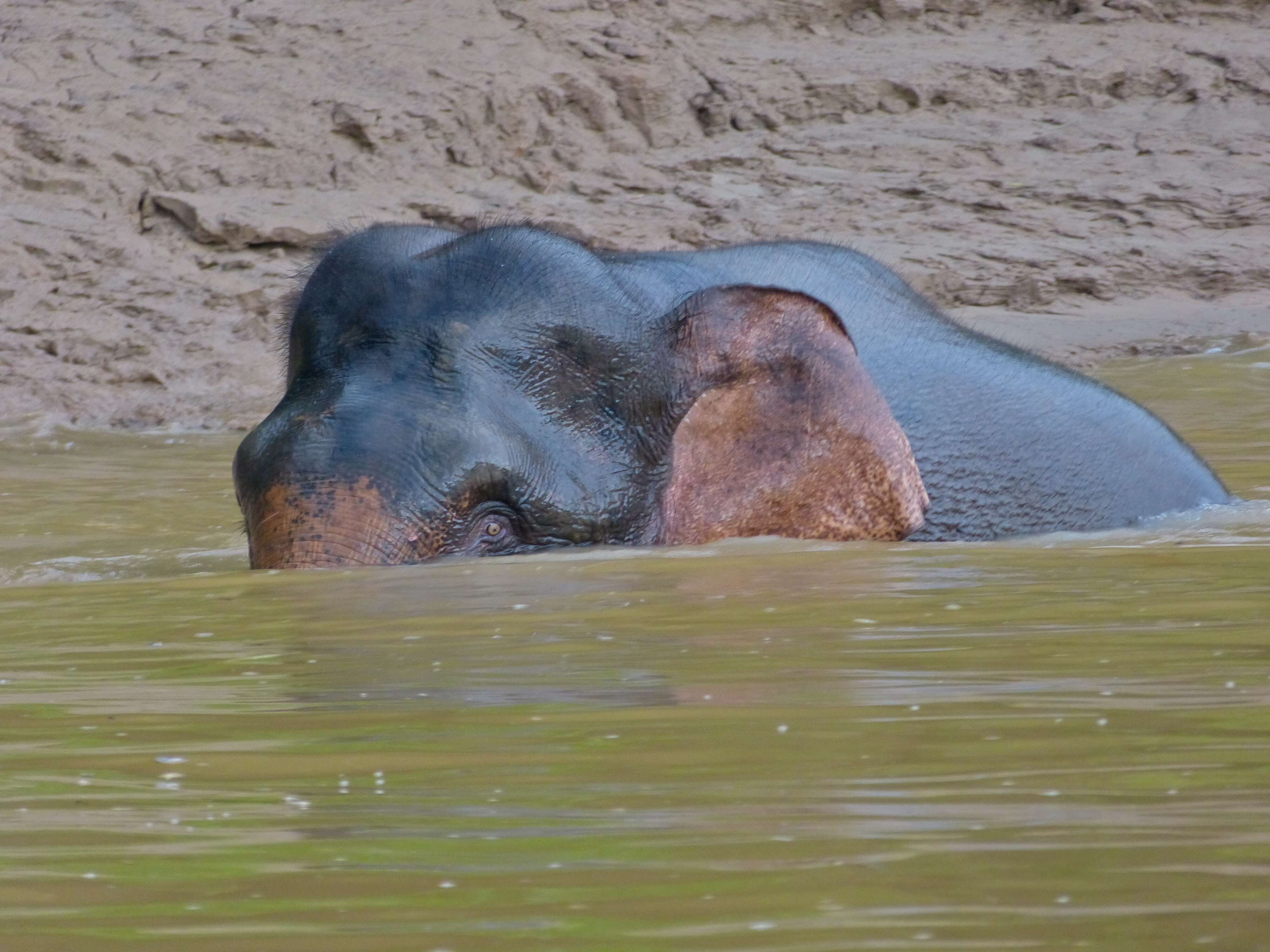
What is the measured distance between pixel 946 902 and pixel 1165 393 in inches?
326

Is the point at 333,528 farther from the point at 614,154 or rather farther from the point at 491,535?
the point at 614,154

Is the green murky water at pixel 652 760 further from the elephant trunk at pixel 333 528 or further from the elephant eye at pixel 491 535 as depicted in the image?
the elephant eye at pixel 491 535

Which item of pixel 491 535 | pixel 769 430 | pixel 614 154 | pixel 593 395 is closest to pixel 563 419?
pixel 593 395

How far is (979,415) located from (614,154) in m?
8.15

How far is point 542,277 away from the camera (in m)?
4.67

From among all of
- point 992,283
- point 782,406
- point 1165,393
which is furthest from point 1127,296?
point 782,406

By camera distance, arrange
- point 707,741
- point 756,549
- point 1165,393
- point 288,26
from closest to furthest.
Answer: point 707,741 → point 756,549 → point 1165,393 → point 288,26

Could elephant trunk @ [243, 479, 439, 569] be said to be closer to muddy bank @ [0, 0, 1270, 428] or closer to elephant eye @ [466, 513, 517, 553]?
elephant eye @ [466, 513, 517, 553]

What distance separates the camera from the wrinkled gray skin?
5.14 meters

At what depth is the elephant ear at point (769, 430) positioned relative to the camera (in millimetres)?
4645

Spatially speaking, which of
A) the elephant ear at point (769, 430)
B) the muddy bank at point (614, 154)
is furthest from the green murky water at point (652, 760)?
the muddy bank at point (614, 154)

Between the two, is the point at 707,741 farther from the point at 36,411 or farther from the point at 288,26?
the point at 288,26

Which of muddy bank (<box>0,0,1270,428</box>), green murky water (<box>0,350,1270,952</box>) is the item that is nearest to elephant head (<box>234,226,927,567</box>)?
green murky water (<box>0,350,1270,952</box>)

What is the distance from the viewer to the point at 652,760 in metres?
2.00
